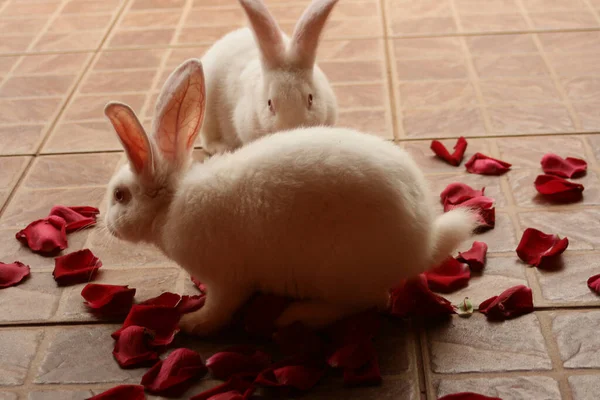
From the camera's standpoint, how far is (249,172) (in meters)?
2.30

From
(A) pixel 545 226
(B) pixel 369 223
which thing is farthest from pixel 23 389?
(A) pixel 545 226

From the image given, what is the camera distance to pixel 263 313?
244cm

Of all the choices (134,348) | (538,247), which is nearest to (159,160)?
(134,348)

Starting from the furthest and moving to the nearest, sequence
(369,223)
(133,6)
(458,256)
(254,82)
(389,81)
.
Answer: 1. (133,6)
2. (389,81)
3. (254,82)
4. (458,256)
5. (369,223)

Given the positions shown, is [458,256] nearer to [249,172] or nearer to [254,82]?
[249,172]

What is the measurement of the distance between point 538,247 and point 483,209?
0.26 meters

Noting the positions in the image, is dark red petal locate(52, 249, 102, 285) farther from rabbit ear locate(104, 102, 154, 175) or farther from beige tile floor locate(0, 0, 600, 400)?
rabbit ear locate(104, 102, 154, 175)

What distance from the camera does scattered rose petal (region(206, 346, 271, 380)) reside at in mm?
2238

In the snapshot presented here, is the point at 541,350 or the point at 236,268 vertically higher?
the point at 236,268

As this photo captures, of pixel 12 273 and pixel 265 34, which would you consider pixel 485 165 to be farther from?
pixel 12 273

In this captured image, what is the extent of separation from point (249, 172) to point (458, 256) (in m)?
0.77

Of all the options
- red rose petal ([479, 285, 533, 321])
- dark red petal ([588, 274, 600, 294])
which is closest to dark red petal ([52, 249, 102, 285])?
red rose petal ([479, 285, 533, 321])

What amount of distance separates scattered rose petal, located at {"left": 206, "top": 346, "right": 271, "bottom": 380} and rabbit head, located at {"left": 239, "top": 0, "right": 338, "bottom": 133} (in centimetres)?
104

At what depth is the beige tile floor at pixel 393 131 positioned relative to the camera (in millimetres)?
2266
